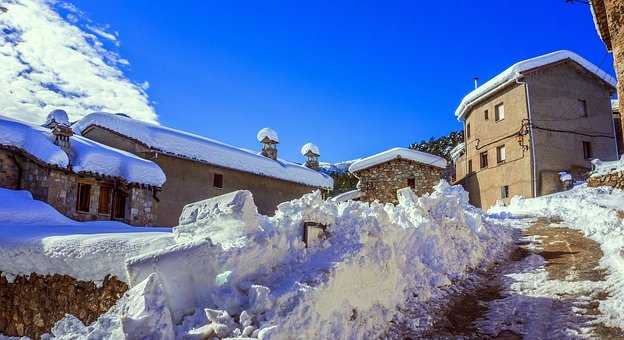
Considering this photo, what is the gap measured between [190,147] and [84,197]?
5289mm

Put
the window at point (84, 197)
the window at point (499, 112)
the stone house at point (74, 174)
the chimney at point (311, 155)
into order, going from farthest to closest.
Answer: the chimney at point (311, 155) < the window at point (499, 112) < the window at point (84, 197) < the stone house at point (74, 174)

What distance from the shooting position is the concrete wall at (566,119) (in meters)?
21.6

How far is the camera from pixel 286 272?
17.0 ft

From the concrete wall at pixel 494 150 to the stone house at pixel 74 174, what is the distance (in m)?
16.3

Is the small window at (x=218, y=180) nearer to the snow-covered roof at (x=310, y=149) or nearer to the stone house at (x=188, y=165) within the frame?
the stone house at (x=188, y=165)

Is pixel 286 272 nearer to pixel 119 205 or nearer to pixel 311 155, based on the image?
A: pixel 119 205

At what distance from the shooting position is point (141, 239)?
676cm

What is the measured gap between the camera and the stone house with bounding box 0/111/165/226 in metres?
12.8

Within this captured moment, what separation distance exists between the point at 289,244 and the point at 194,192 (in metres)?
13.4

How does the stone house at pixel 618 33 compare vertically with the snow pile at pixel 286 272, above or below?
above

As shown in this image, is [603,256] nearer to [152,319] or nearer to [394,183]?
[152,319]

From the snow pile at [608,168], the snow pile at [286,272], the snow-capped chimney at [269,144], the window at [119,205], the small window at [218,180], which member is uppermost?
the snow-capped chimney at [269,144]

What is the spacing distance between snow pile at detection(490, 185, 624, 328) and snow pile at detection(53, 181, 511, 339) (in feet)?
7.46

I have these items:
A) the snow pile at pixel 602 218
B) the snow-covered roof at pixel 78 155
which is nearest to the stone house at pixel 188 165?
the snow-covered roof at pixel 78 155
